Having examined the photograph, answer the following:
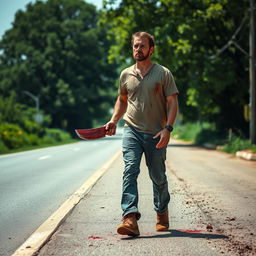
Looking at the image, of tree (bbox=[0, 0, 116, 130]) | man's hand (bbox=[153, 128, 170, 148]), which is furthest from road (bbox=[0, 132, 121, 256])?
tree (bbox=[0, 0, 116, 130])

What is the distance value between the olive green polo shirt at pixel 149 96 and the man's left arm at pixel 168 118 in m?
0.07

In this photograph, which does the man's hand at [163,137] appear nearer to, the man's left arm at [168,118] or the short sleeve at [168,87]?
the man's left arm at [168,118]

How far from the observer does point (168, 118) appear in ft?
17.2

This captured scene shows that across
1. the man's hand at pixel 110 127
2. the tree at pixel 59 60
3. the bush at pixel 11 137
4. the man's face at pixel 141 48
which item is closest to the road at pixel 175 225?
the man's hand at pixel 110 127

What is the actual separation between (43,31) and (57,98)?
29.5ft

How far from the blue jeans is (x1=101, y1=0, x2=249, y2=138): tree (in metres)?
18.9

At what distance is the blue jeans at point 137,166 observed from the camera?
5.14 meters

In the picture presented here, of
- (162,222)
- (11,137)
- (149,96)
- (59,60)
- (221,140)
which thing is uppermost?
(59,60)

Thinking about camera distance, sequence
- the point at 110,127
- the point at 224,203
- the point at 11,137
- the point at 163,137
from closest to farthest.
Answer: the point at 163,137 → the point at 110,127 → the point at 224,203 → the point at 11,137

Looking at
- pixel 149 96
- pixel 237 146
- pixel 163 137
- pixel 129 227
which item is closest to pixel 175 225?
pixel 129 227

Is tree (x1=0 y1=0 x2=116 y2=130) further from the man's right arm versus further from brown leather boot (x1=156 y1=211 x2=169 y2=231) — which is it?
brown leather boot (x1=156 y1=211 x2=169 y2=231)

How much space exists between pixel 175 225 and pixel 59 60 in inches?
2053

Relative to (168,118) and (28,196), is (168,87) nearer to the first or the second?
(168,118)

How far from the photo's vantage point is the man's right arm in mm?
5535
